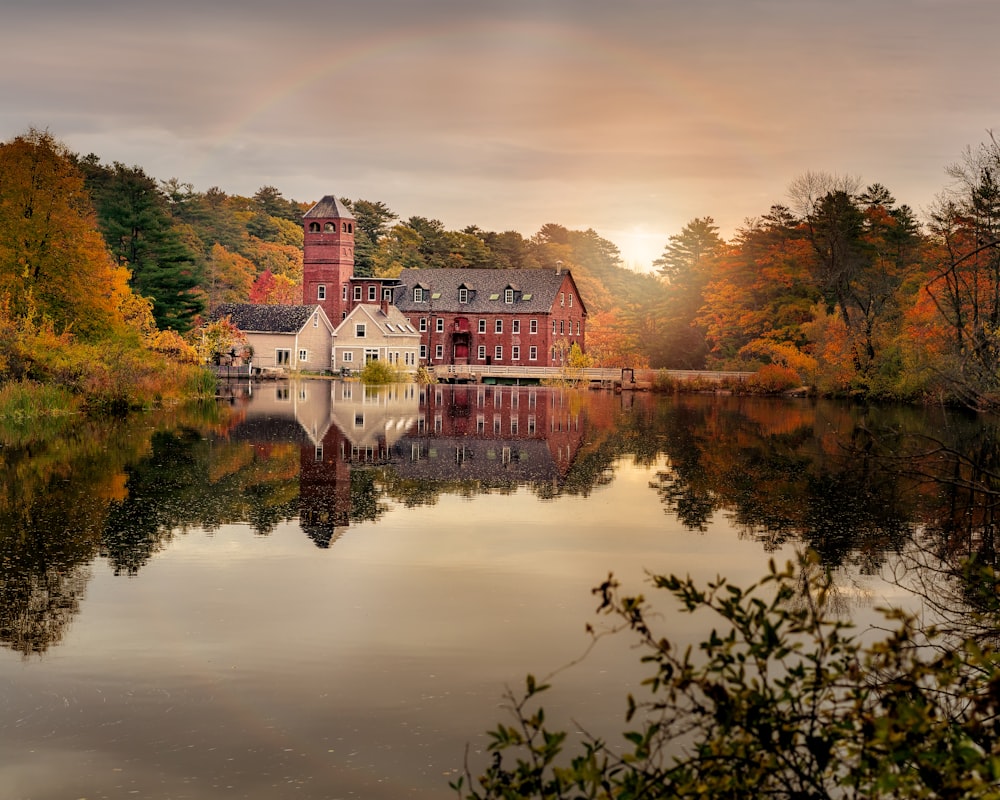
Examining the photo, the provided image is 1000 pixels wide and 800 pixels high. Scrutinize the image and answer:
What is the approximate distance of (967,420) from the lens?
43344 mm

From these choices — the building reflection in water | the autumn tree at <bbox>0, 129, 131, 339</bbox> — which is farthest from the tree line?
the building reflection in water

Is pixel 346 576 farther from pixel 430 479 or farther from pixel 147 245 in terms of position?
pixel 147 245

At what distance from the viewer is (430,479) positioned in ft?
76.7

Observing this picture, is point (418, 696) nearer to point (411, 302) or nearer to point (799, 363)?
point (799, 363)

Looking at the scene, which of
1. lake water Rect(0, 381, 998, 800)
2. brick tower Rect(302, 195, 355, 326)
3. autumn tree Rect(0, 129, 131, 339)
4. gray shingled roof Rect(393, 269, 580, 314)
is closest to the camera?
lake water Rect(0, 381, 998, 800)

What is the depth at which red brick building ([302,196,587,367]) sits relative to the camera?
102 metres

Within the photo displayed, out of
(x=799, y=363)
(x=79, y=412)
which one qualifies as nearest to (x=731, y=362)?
(x=799, y=363)

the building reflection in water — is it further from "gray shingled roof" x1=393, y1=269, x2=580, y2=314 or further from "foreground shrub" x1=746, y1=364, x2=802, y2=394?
"gray shingled roof" x1=393, y1=269, x2=580, y2=314

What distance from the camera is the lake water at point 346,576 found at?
7770 mm

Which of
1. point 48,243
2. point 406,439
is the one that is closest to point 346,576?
point 406,439

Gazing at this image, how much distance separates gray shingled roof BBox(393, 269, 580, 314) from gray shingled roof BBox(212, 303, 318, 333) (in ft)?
45.3

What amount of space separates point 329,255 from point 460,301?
44.6ft

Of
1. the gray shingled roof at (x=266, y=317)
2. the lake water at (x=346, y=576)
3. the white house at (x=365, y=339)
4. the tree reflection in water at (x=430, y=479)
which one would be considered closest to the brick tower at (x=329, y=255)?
the white house at (x=365, y=339)

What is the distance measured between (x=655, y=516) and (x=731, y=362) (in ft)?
199
